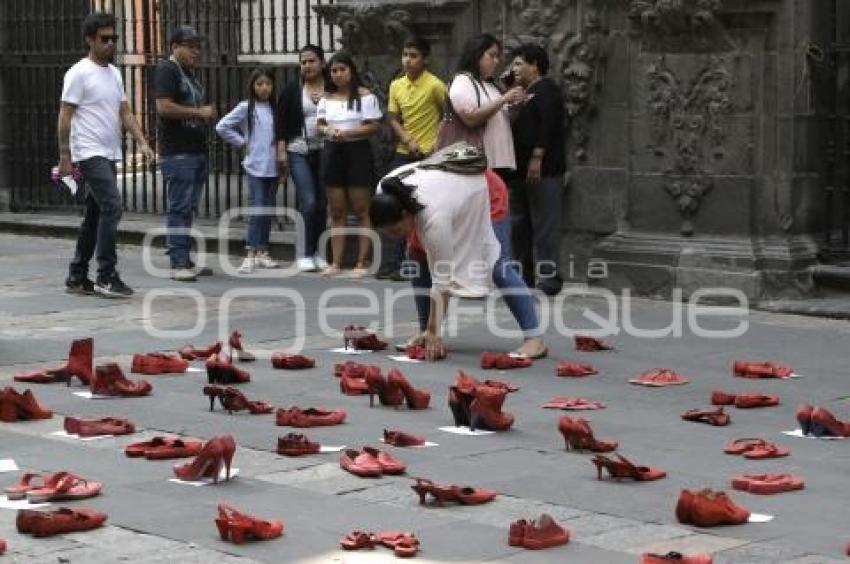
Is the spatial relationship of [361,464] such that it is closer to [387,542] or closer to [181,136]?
[387,542]

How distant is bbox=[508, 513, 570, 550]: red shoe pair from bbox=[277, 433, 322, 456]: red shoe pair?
5.67 ft

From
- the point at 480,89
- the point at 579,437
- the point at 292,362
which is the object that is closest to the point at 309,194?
the point at 480,89

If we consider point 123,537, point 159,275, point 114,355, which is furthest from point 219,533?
point 159,275

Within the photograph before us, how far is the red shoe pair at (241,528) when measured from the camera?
21.5 feet

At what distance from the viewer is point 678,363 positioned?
1088 cm

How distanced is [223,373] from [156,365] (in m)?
0.58

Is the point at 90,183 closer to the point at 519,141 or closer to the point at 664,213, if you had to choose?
the point at 519,141

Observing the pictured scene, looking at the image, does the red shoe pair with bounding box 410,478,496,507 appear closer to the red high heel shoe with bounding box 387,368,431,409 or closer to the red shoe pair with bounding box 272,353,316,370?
the red high heel shoe with bounding box 387,368,431,409

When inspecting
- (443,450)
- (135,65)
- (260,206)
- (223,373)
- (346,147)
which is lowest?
(443,450)

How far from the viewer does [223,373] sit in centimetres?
1000

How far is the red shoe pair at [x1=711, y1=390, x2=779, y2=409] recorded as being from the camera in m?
9.34

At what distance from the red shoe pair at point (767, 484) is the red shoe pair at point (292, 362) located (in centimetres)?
358

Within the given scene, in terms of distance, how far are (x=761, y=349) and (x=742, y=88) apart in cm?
244

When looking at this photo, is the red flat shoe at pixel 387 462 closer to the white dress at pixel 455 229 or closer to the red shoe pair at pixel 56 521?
the red shoe pair at pixel 56 521
